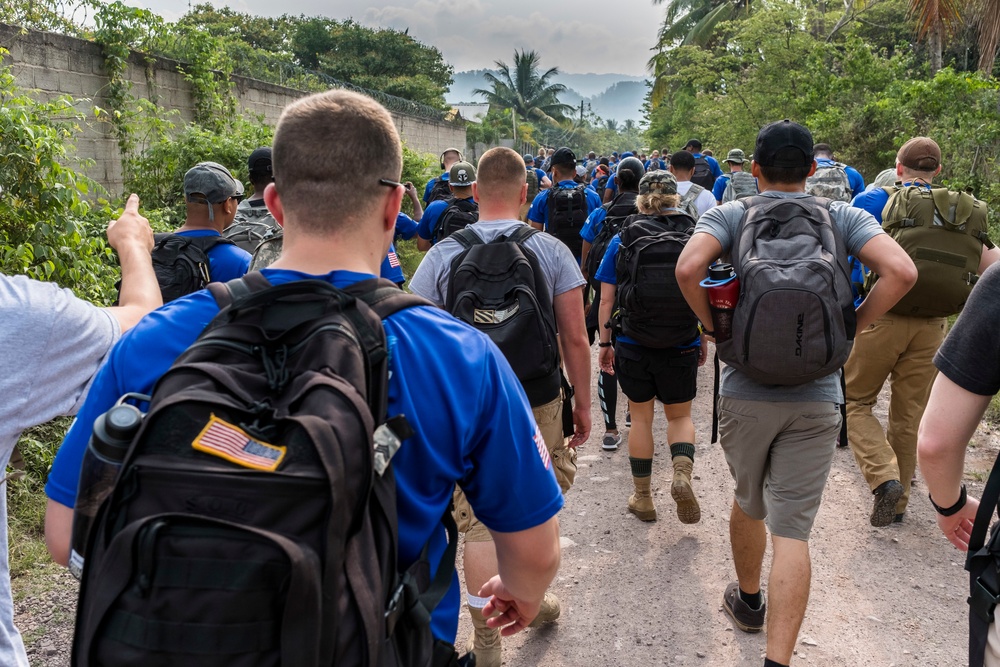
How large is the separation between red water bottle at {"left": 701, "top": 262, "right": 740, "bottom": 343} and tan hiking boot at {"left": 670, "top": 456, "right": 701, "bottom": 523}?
1508mm

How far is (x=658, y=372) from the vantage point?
475 centimetres

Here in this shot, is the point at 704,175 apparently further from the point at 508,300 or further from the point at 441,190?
the point at 508,300

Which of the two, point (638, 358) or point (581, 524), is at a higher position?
point (638, 358)

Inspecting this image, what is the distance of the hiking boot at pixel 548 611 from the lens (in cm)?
378

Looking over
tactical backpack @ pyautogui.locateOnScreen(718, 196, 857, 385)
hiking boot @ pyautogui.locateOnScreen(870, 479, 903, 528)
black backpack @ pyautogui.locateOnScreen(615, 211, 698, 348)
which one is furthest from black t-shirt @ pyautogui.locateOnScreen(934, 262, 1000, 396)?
hiking boot @ pyautogui.locateOnScreen(870, 479, 903, 528)

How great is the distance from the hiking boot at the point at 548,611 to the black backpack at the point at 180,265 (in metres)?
2.19

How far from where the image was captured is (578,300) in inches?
142

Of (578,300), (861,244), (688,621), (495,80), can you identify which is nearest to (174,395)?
(578,300)

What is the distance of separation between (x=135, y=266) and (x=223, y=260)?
1838 mm

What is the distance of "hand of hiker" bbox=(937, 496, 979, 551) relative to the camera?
7.70 feet

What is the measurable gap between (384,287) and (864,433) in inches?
163

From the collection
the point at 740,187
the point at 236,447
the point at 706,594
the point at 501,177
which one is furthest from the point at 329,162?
the point at 740,187

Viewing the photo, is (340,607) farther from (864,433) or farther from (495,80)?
(495,80)

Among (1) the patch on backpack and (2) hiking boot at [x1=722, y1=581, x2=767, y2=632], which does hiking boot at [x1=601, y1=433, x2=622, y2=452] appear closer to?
(2) hiking boot at [x1=722, y1=581, x2=767, y2=632]
